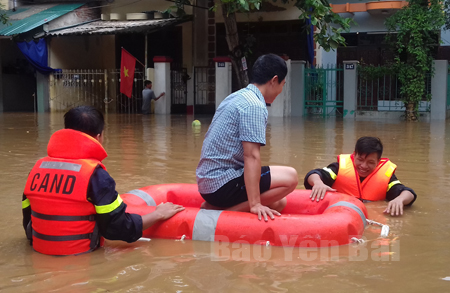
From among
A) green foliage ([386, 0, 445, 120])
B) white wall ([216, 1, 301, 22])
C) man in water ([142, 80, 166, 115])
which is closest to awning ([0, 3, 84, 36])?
man in water ([142, 80, 166, 115])

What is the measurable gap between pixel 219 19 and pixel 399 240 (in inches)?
653

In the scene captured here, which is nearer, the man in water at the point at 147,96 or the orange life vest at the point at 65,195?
the orange life vest at the point at 65,195

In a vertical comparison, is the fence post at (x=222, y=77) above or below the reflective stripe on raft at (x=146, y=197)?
above

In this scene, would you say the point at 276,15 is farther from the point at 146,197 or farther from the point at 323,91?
the point at 146,197

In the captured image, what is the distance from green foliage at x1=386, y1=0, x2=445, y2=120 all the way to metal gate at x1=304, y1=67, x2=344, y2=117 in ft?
7.35

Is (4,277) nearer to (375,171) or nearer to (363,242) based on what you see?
(363,242)

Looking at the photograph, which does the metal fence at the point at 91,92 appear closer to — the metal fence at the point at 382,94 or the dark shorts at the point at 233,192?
the metal fence at the point at 382,94

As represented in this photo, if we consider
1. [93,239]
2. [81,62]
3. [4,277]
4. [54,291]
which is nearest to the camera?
[54,291]

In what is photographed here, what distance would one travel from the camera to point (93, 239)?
10.9 feet

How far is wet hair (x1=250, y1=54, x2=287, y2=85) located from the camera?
12.0ft

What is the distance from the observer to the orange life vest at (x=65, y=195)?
318cm

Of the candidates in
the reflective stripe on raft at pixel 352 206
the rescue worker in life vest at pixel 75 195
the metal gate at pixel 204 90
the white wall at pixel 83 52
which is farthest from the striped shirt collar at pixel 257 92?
the white wall at pixel 83 52

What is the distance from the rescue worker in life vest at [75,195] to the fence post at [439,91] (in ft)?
49.5

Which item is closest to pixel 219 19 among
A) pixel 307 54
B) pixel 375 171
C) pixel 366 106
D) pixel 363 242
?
pixel 307 54
